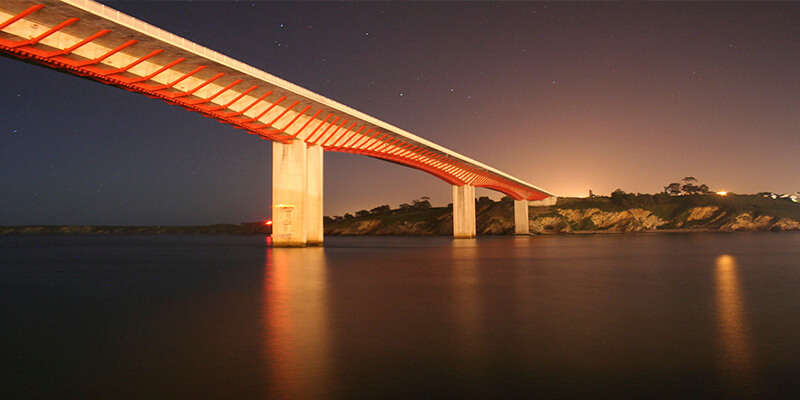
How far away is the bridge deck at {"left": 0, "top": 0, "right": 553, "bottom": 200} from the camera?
874 inches

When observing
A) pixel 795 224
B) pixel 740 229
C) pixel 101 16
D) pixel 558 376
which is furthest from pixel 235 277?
pixel 795 224

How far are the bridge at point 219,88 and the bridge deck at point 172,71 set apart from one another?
0.04 m

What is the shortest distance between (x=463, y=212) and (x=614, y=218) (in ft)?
199

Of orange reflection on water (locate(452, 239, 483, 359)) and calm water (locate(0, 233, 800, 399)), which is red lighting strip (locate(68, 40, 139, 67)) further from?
orange reflection on water (locate(452, 239, 483, 359))

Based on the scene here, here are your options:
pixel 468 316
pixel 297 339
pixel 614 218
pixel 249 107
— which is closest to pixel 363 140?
pixel 249 107

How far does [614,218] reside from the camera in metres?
128

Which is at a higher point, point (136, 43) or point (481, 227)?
point (136, 43)

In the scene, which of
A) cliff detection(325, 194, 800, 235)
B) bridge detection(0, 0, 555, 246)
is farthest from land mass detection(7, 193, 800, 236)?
bridge detection(0, 0, 555, 246)

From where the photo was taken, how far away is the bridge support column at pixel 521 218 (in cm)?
11038

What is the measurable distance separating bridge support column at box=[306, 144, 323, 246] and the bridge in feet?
0.27

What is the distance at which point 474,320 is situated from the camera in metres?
9.80

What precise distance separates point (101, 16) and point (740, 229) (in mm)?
136233

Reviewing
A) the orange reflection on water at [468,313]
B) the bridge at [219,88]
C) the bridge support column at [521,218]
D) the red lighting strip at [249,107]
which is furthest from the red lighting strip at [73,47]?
the bridge support column at [521,218]

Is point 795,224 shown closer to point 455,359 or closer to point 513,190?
point 513,190
